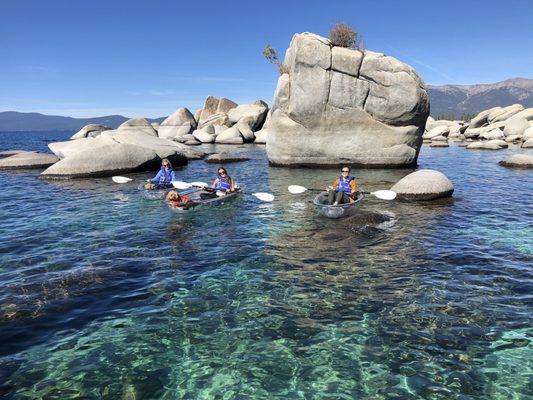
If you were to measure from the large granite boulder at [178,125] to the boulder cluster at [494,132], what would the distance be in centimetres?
3717

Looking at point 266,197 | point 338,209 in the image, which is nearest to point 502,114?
point 266,197

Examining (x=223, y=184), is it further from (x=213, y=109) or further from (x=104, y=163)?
(x=213, y=109)

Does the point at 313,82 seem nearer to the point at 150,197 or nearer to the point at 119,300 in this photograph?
the point at 150,197

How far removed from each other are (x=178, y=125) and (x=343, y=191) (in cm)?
5851

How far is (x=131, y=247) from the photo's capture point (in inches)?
449

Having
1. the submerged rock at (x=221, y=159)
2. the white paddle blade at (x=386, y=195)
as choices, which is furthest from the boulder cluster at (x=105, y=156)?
the white paddle blade at (x=386, y=195)

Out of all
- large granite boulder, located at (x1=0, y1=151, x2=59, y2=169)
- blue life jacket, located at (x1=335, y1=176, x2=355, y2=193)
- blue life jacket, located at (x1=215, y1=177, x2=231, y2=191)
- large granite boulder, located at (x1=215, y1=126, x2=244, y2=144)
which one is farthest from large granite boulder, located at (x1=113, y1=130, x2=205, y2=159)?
large granite boulder, located at (x1=215, y1=126, x2=244, y2=144)

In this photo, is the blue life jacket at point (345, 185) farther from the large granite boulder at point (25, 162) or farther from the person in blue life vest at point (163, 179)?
the large granite boulder at point (25, 162)

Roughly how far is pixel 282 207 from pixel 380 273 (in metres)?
7.82

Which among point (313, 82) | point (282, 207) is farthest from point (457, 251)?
point (313, 82)

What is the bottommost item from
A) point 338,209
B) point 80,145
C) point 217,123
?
point 338,209

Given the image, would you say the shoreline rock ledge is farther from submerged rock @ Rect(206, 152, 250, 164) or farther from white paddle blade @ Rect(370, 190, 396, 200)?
white paddle blade @ Rect(370, 190, 396, 200)

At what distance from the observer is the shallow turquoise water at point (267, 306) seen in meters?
5.62

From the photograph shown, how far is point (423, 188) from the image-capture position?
17141mm
